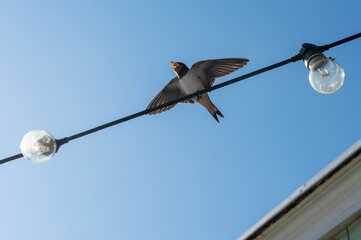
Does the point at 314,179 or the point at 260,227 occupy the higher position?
the point at 314,179

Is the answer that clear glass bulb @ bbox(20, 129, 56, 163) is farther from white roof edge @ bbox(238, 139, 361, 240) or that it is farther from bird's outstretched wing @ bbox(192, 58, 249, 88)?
bird's outstretched wing @ bbox(192, 58, 249, 88)

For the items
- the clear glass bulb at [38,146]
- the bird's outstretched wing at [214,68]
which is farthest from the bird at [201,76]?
the clear glass bulb at [38,146]

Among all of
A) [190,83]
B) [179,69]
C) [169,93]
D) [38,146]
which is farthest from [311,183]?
[169,93]

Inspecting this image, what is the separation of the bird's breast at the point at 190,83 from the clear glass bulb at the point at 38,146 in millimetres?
4519

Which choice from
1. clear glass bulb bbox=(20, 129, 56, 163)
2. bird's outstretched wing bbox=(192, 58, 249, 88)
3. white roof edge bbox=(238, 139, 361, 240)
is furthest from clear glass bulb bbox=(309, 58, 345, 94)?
bird's outstretched wing bbox=(192, 58, 249, 88)

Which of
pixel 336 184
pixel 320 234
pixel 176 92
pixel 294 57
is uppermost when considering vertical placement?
pixel 176 92

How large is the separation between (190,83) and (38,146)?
15.1 ft

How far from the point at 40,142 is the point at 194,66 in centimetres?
494

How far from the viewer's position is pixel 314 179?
2545mm

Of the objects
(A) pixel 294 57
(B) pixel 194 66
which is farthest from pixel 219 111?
(A) pixel 294 57

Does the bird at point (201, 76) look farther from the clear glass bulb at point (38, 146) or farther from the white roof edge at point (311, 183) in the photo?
the white roof edge at point (311, 183)

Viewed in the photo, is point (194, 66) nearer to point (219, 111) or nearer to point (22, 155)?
point (219, 111)

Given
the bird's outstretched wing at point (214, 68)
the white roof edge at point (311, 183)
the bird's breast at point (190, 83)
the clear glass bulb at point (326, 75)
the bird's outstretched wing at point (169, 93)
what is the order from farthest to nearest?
1. the bird's outstretched wing at point (169, 93)
2. the bird's outstretched wing at point (214, 68)
3. the bird's breast at point (190, 83)
4. the clear glass bulb at point (326, 75)
5. the white roof edge at point (311, 183)

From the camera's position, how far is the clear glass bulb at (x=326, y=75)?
2.72 m
